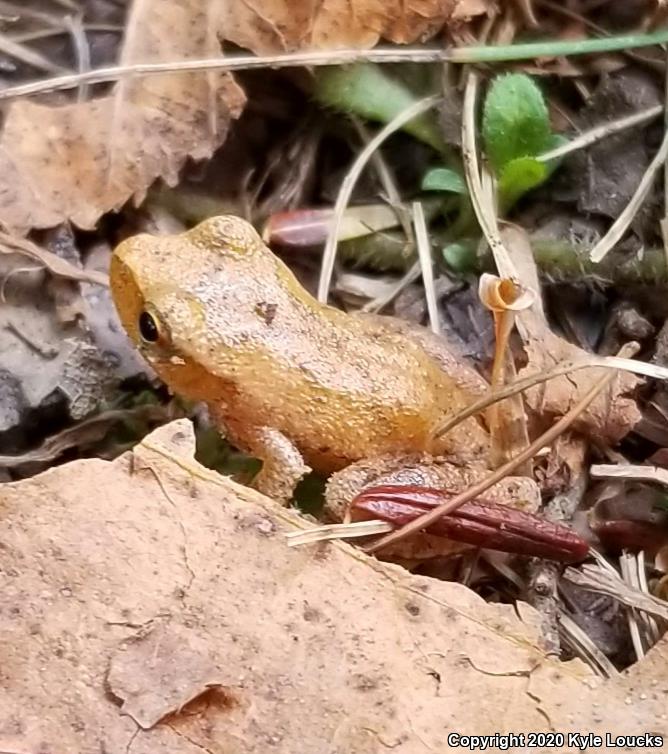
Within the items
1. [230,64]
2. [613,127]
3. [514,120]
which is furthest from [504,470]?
[230,64]

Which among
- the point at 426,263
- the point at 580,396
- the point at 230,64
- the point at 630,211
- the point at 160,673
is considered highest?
the point at 230,64

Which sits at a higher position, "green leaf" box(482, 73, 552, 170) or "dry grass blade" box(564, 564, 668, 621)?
"green leaf" box(482, 73, 552, 170)

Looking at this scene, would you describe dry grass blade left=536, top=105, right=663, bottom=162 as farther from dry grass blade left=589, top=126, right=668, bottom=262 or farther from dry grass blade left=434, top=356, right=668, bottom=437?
dry grass blade left=434, top=356, right=668, bottom=437

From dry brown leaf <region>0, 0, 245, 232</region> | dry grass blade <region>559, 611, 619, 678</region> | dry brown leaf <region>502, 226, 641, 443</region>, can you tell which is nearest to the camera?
dry grass blade <region>559, 611, 619, 678</region>

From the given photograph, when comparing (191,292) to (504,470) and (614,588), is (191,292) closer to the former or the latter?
(504,470)

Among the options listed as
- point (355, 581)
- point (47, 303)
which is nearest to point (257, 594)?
point (355, 581)

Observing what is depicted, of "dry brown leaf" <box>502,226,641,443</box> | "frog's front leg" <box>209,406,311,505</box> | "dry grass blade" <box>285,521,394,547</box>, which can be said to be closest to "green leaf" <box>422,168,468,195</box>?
"dry brown leaf" <box>502,226,641,443</box>

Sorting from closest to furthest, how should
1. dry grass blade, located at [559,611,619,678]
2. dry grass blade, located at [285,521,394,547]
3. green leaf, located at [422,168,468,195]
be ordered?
1. dry grass blade, located at [285,521,394,547]
2. dry grass blade, located at [559,611,619,678]
3. green leaf, located at [422,168,468,195]
